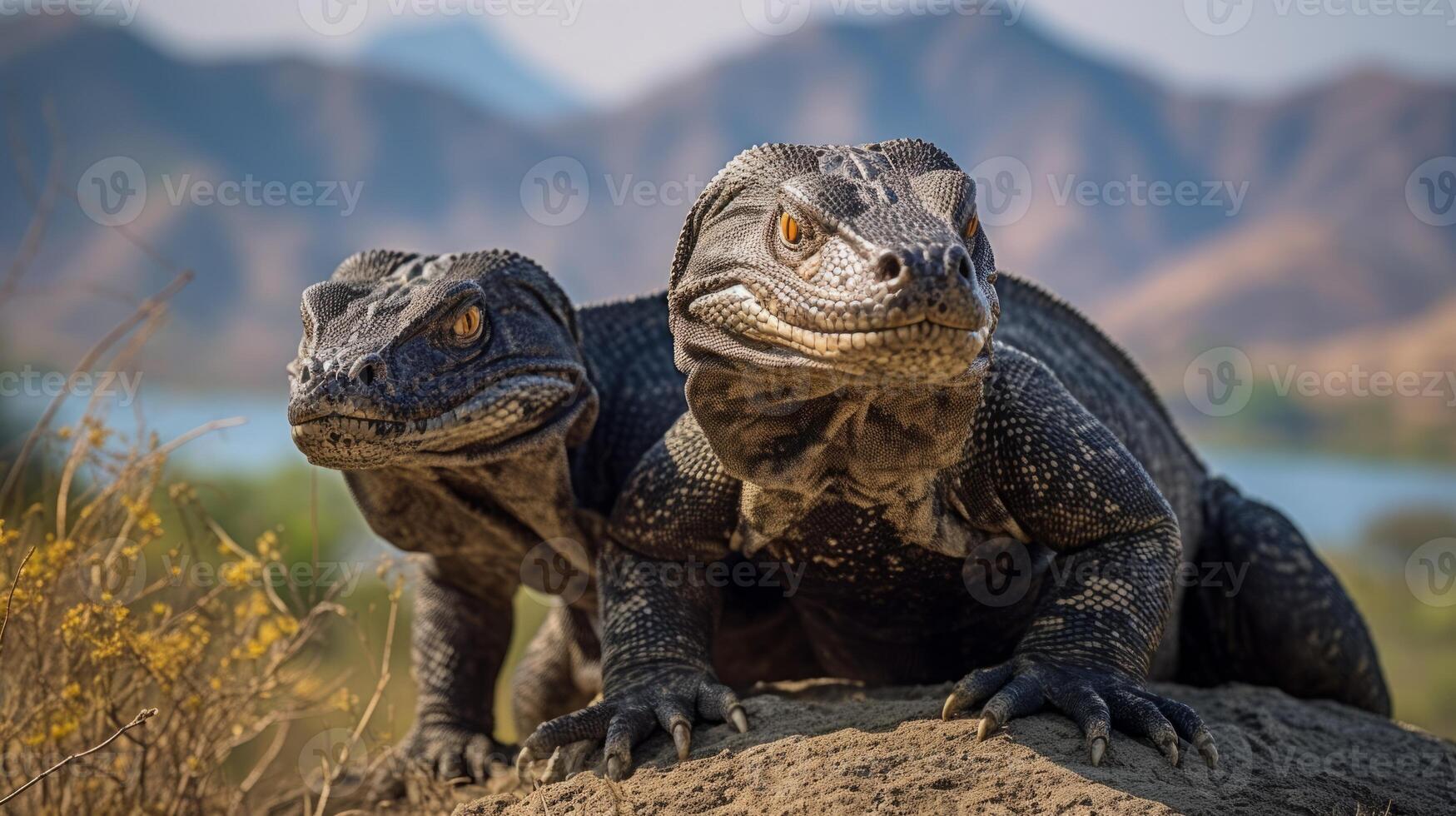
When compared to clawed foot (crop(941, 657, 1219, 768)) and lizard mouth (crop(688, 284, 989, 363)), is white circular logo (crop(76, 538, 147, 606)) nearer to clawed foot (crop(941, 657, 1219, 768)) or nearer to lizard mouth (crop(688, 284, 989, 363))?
lizard mouth (crop(688, 284, 989, 363))

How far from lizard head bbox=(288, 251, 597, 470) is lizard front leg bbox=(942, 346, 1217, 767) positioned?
2.19m

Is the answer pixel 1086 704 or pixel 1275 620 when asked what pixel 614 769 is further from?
pixel 1275 620

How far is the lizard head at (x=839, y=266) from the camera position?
4.45m

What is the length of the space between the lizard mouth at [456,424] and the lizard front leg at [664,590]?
566 mm

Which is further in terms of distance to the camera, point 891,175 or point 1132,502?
point 1132,502

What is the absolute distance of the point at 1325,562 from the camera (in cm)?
804

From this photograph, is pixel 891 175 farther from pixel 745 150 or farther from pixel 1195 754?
pixel 1195 754

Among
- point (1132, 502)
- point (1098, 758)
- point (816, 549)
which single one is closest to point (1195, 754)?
point (1098, 758)

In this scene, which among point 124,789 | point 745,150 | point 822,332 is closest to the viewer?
point 822,332

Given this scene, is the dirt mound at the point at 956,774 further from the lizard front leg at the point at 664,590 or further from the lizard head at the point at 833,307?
the lizard head at the point at 833,307

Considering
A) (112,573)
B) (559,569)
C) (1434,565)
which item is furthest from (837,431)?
(1434,565)

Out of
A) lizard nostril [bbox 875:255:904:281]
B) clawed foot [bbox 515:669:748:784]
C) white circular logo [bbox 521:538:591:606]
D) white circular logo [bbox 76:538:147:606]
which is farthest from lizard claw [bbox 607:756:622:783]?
white circular logo [bbox 76:538:147:606]

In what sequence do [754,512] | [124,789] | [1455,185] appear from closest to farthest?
[754,512]
[124,789]
[1455,185]

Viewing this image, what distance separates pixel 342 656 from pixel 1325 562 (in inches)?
591
